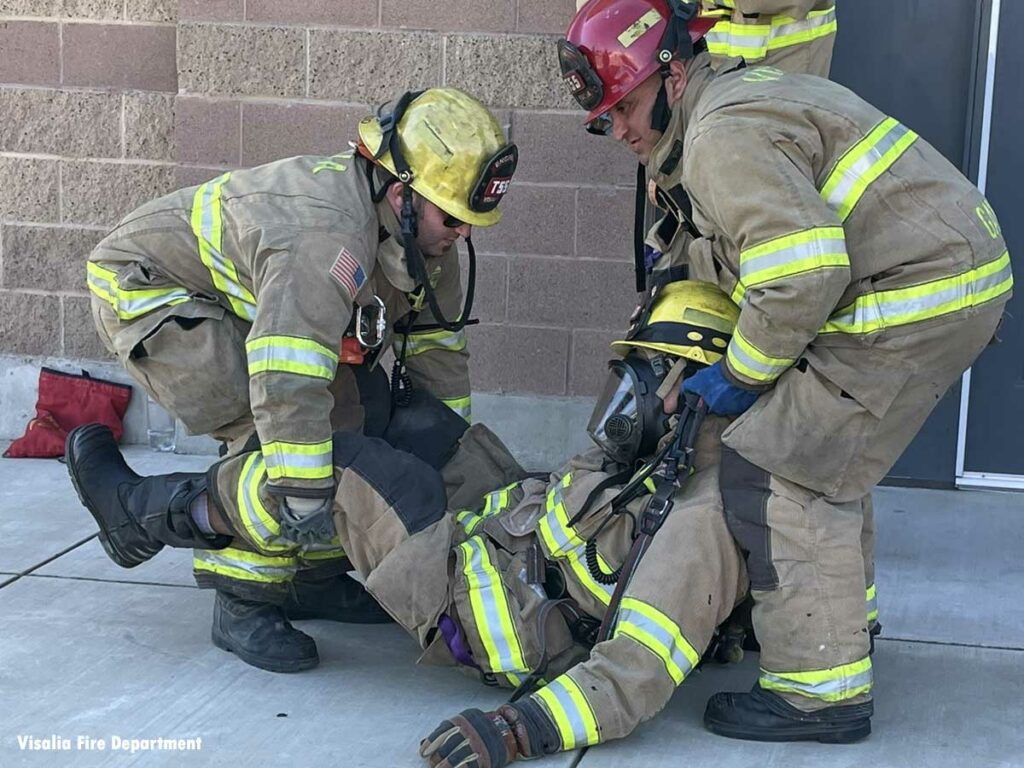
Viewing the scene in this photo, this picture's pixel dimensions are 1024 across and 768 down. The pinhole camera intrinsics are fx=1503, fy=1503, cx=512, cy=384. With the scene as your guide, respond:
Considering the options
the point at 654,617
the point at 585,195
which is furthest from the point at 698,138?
the point at 585,195

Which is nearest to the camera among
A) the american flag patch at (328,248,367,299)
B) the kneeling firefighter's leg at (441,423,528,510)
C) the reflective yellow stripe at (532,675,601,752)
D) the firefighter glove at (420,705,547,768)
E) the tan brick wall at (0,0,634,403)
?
the firefighter glove at (420,705,547,768)

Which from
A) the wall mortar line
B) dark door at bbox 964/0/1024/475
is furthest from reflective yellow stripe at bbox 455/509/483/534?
the wall mortar line

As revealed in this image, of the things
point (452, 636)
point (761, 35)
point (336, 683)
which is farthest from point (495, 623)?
point (761, 35)

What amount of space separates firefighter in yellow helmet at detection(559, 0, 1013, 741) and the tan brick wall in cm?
200

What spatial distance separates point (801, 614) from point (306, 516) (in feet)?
4.13

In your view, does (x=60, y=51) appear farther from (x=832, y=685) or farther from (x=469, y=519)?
(x=832, y=685)

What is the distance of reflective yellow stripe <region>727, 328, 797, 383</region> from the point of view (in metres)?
3.55

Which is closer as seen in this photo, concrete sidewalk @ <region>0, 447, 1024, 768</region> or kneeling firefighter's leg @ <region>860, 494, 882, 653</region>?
concrete sidewalk @ <region>0, 447, 1024, 768</region>

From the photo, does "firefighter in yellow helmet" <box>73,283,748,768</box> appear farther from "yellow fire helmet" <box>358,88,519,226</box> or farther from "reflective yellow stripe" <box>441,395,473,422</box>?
"reflective yellow stripe" <box>441,395,473,422</box>

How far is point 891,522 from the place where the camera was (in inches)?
214

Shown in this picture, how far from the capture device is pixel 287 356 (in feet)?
12.2

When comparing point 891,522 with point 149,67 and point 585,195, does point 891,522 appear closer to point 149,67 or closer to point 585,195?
point 585,195

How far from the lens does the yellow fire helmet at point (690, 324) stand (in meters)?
3.82

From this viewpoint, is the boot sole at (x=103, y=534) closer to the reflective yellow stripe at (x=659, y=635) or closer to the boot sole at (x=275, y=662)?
the boot sole at (x=275, y=662)
